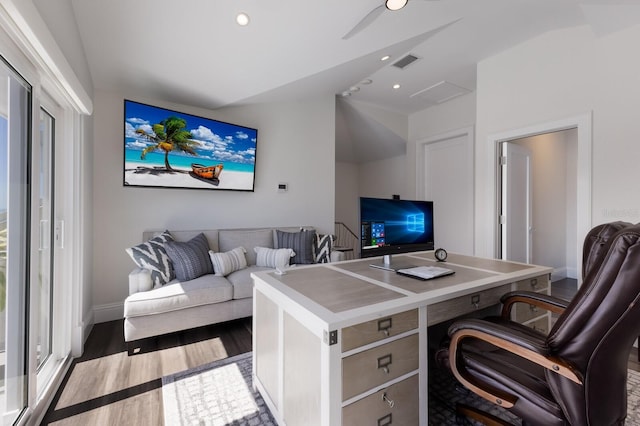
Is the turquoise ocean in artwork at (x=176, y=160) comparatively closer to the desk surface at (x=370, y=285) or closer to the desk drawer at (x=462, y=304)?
the desk surface at (x=370, y=285)

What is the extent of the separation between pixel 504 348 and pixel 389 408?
1.64 ft

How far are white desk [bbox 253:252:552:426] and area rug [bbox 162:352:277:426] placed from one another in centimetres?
14

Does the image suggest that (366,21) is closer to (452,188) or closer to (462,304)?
(462,304)

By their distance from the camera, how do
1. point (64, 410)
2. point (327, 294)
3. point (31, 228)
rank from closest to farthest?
point (327, 294) < point (31, 228) < point (64, 410)

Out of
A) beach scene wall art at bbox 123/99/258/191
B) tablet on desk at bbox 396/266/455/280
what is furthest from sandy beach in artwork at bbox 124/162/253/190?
tablet on desk at bbox 396/266/455/280

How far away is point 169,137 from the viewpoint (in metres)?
2.94

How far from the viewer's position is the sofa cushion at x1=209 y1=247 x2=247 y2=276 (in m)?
2.84

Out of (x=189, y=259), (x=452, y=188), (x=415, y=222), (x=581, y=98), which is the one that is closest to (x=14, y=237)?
(x=189, y=259)

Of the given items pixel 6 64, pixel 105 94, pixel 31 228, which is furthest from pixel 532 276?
pixel 105 94

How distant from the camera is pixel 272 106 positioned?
12.5ft

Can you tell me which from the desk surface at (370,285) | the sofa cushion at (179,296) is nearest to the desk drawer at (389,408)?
the desk surface at (370,285)

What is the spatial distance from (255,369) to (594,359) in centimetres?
157

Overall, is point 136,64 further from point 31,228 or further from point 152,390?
point 152,390

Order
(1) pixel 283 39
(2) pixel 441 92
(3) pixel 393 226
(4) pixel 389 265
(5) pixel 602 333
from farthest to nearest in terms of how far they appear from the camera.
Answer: (2) pixel 441 92 → (1) pixel 283 39 → (4) pixel 389 265 → (3) pixel 393 226 → (5) pixel 602 333
